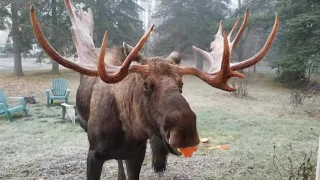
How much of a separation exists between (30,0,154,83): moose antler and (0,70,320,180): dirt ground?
7.04 feet

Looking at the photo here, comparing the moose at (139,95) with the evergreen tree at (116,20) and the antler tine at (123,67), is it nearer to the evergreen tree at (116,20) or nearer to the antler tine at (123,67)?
the antler tine at (123,67)

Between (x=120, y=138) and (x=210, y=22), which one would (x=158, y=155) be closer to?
(x=120, y=138)

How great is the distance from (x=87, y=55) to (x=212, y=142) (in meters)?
3.96

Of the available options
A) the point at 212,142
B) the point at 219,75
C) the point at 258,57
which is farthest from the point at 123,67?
the point at 212,142

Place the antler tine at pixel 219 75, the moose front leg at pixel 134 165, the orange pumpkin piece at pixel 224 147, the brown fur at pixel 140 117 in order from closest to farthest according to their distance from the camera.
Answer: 1. the brown fur at pixel 140 117
2. the antler tine at pixel 219 75
3. the moose front leg at pixel 134 165
4. the orange pumpkin piece at pixel 224 147

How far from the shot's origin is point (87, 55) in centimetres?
251

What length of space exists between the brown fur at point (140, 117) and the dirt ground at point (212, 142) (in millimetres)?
1707

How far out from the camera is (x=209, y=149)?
5.46 m

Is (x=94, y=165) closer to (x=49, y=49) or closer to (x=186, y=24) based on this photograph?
(x=49, y=49)

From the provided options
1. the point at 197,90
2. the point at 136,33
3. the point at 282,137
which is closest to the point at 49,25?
the point at 136,33

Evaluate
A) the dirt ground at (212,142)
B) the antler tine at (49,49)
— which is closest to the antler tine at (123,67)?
the antler tine at (49,49)

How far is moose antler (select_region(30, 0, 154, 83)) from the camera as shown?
186cm

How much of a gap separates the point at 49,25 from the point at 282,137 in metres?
11.5

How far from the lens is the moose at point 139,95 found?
178 centimetres
